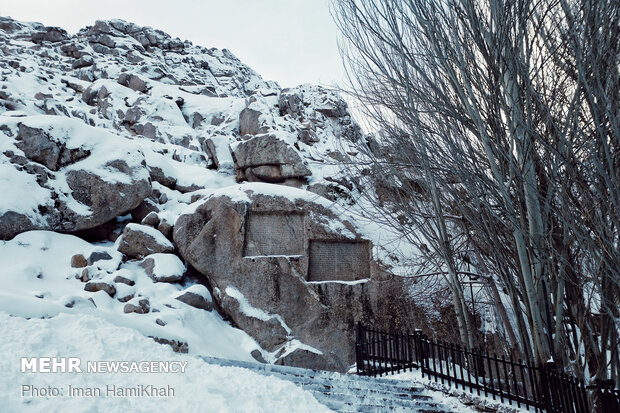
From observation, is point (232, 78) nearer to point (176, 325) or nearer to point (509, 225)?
point (176, 325)

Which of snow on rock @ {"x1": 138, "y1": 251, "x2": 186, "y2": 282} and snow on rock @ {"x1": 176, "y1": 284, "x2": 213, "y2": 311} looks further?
snow on rock @ {"x1": 138, "y1": 251, "x2": 186, "y2": 282}

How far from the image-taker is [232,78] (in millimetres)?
53062

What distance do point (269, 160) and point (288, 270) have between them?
7.24 meters

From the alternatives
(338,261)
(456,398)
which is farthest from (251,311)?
(456,398)

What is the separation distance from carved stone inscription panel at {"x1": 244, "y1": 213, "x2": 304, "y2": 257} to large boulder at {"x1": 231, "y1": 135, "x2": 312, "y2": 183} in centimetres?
478

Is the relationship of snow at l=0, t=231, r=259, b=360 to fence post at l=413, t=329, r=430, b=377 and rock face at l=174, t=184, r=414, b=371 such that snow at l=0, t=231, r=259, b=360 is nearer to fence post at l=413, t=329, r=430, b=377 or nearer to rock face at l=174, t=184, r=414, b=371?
rock face at l=174, t=184, r=414, b=371

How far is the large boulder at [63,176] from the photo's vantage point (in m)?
13.0

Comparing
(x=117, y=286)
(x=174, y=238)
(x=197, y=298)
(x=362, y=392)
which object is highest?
(x=174, y=238)

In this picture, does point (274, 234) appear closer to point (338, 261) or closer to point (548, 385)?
point (338, 261)

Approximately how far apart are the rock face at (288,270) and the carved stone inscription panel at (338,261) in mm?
33

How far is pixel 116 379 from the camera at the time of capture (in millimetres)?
4852

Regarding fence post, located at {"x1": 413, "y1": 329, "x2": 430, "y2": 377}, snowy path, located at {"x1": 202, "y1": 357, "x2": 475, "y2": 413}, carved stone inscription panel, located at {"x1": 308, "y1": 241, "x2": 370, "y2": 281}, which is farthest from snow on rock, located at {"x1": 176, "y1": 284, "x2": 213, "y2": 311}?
fence post, located at {"x1": 413, "y1": 329, "x2": 430, "y2": 377}

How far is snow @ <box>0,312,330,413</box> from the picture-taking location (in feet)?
13.5

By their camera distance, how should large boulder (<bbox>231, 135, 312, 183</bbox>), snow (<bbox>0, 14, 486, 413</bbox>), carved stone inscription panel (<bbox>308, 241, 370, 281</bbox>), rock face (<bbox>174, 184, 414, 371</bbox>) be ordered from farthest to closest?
1. large boulder (<bbox>231, 135, 312, 183</bbox>)
2. carved stone inscription panel (<bbox>308, 241, 370, 281</bbox>)
3. rock face (<bbox>174, 184, 414, 371</bbox>)
4. snow (<bbox>0, 14, 486, 413</bbox>)
